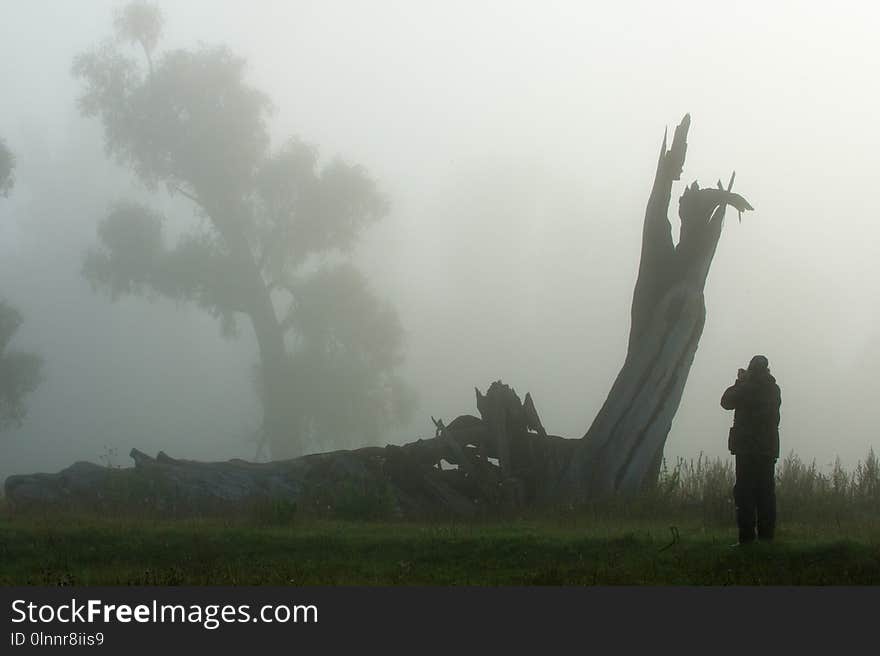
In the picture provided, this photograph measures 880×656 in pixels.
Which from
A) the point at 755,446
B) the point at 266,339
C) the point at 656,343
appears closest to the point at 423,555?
the point at 755,446

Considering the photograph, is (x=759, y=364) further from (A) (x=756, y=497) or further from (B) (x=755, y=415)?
(A) (x=756, y=497)

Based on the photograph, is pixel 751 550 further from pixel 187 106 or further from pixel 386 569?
pixel 187 106

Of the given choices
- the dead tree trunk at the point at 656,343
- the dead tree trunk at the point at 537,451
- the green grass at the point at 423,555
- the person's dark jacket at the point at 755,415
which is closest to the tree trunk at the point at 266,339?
the dead tree trunk at the point at 537,451

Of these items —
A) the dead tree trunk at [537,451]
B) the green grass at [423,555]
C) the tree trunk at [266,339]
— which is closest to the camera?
the green grass at [423,555]

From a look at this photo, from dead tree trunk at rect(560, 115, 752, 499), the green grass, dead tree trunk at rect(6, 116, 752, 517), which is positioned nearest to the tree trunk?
dead tree trunk at rect(6, 116, 752, 517)

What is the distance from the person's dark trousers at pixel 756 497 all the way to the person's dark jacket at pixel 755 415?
0.50ft

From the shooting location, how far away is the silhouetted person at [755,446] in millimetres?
13445

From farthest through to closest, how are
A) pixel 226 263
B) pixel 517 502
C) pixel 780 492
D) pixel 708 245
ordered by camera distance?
1. pixel 226 263
2. pixel 708 245
3. pixel 517 502
4. pixel 780 492

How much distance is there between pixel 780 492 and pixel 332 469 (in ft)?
30.1

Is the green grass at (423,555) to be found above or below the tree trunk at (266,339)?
below

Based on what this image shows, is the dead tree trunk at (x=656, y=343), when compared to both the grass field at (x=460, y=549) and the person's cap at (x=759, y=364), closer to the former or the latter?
the grass field at (x=460, y=549)

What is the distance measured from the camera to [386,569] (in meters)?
13.2

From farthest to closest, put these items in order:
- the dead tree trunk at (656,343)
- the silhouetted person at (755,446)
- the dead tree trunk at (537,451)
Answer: the dead tree trunk at (656,343)
the dead tree trunk at (537,451)
the silhouetted person at (755,446)

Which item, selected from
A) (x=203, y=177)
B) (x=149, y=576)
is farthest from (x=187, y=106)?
(x=149, y=576)
